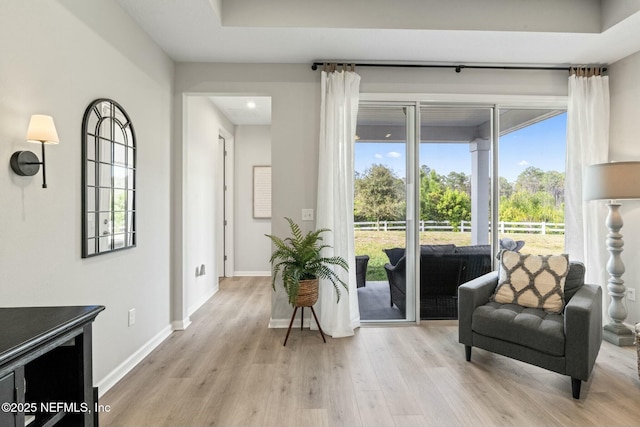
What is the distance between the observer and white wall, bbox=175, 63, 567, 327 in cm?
325

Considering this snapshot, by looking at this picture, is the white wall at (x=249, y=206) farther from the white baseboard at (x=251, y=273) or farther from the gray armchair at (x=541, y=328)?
the gray armchair at (x=541, y=328)

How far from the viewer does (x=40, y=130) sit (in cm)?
150

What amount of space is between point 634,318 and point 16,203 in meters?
4.78

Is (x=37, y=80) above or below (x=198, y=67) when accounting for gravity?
below

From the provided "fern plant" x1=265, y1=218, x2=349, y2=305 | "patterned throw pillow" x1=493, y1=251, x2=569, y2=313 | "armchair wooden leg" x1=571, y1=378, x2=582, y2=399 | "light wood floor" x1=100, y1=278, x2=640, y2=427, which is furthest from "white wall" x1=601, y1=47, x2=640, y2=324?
"fern plant" x1=265, y1=218, x2=349, y2=305

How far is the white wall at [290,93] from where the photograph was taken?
3.25 m

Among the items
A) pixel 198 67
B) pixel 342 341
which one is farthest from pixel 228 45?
pixel 342 341

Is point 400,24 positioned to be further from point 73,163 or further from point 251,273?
point 251,273

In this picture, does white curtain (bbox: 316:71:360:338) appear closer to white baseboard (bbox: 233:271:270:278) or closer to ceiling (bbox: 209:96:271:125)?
ceiling (bbox: 209:96:271:125)

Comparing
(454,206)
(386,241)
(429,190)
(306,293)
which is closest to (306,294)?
(306,293)

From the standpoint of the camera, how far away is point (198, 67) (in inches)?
128

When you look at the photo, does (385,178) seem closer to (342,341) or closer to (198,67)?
(342,341)

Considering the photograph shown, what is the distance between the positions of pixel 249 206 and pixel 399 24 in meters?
3.75

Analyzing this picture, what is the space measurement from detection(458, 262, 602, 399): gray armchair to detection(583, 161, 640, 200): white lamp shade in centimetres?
67
